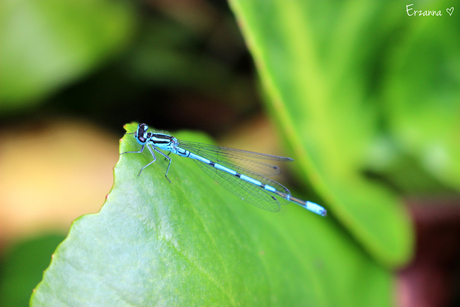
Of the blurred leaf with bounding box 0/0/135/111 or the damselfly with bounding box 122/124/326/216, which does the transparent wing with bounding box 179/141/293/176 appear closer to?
the damselfly with bounding box 122/124/326/216

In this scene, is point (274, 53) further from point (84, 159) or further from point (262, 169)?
point (84, 159)

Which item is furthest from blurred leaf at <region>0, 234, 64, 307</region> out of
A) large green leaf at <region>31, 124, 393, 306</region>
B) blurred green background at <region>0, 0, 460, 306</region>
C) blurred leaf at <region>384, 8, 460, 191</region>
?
blurred leaf at <region>384, 8, 460, 191</region>

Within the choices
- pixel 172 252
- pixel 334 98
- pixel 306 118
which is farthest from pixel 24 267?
pixel 334 98

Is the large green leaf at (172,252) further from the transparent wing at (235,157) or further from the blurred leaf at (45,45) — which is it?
the blurred leaf at (45,45)

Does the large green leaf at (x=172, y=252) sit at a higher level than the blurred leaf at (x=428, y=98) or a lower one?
lower

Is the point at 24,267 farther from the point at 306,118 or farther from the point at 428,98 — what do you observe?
the point at 428,98

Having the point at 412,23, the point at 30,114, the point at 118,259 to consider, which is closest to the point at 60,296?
the point at 118,259

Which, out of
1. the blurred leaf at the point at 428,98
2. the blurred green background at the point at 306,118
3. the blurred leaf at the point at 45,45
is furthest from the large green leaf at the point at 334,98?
the blurred leaf at the point at 45,45
